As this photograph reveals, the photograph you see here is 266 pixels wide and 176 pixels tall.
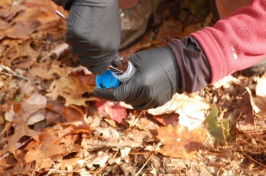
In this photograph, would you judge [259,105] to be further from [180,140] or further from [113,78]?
[113,78]

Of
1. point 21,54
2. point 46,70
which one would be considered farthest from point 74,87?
point 21,54

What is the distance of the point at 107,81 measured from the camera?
1285 mm

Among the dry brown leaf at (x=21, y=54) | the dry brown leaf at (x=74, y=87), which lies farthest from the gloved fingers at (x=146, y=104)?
the dry brown leaf at (x=21, y=54)

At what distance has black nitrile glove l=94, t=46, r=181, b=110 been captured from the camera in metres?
1.24

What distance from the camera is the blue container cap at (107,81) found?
1.27 m

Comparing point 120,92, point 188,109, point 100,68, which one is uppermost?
point 100,68

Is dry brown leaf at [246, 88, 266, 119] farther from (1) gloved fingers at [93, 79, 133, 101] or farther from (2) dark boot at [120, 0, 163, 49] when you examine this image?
(2) dark boot at [120, 0, 163, 49]

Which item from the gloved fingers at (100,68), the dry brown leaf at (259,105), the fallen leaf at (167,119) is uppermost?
the gloved fingers at (100,68)

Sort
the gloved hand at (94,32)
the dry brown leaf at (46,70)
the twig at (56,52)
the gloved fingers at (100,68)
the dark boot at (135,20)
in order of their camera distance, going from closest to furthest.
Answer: the gloved hand at (94,32) < the gloved fingers at (100,68) < the dry brown leaf at (46,70) < the twig at (56,52) < the dark boot at (135,20)

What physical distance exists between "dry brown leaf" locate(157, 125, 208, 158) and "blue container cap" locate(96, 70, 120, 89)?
340 mm

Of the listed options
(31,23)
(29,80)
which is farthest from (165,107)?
(31,23)

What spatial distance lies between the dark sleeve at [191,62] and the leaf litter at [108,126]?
0.22 metres

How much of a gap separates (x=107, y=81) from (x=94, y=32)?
0.90 ft

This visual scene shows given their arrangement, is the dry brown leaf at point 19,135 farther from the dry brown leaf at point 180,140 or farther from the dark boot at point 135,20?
the dark boot at point 135,20
